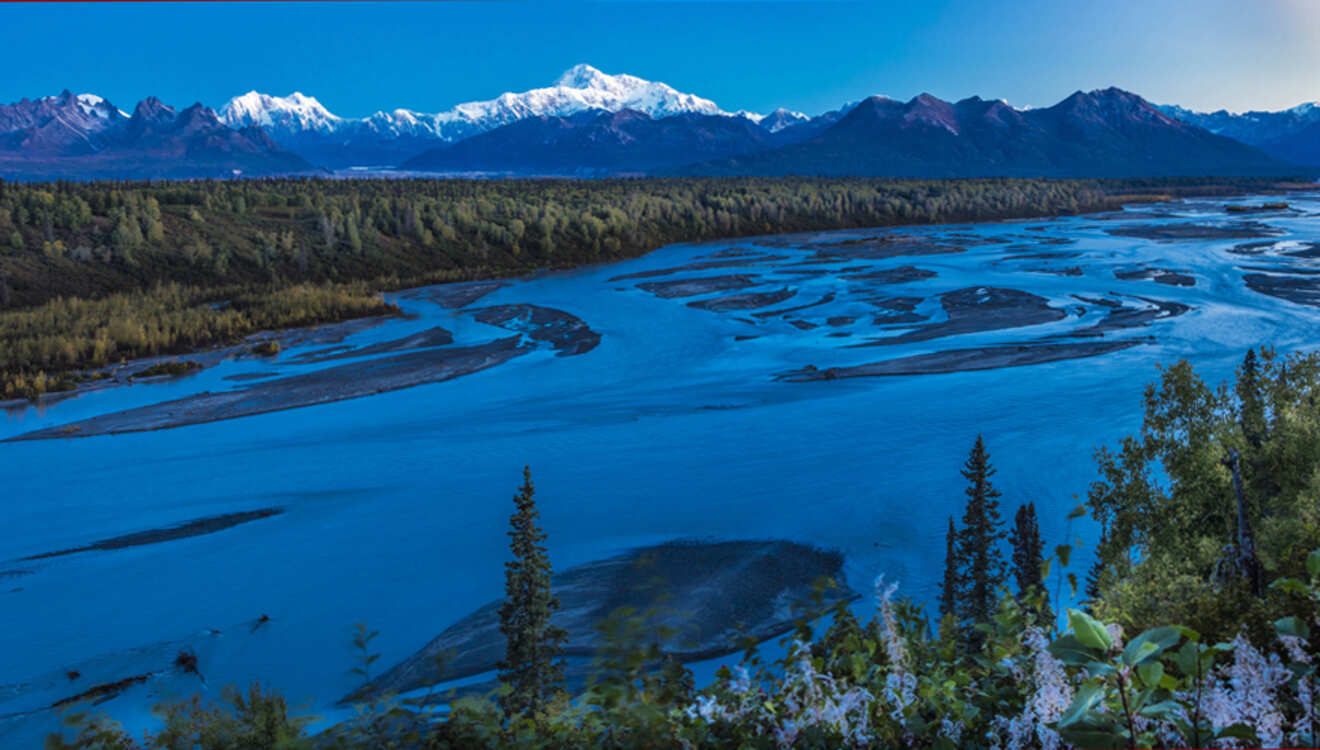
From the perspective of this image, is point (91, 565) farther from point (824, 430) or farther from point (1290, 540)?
point (1290, 540)

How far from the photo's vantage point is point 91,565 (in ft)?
48.1

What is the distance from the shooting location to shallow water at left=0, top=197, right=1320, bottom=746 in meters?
12.5

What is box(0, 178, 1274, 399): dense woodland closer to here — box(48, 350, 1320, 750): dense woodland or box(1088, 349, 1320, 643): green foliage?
box(48, 350, 1320, 750): dense woodland

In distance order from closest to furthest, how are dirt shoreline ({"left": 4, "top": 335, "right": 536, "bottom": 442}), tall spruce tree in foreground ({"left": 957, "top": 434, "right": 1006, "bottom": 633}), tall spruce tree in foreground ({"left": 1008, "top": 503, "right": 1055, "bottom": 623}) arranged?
tall spruce tree in foreground ({"left": 957, "top": 434, "right": 1006, "bottom": 633}) → tall spruce tree in foreground ({"left": 1008, "top": 503, "right": 1055, "bottom": 623}) → dirt shoreline ({"left": 4, "top": 335, "right": 536, "bottom": 442})

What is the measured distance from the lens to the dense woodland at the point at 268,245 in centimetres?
3225

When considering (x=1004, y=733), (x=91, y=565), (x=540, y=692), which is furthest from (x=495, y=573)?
(x=1004, y=733)

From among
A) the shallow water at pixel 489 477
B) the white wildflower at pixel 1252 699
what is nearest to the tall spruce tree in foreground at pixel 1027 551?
the shallow water at pixel 489 477

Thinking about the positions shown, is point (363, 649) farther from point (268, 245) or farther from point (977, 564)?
point (268, 245)

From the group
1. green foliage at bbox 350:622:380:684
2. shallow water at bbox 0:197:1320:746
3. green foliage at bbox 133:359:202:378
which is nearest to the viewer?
green foliage at bbox 350:622:380:684

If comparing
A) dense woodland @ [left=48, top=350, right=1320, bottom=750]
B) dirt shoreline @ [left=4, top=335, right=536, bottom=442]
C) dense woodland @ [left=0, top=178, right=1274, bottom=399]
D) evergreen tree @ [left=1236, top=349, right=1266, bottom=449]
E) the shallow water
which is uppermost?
dense woodland @ [left=0, top=178, right=1274, bottom=399]

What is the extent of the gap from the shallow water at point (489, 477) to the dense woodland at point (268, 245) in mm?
5449

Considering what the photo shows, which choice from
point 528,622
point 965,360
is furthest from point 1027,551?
point 965,360

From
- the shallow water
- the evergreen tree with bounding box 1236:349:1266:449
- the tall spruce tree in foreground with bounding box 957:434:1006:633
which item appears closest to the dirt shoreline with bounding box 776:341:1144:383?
the shallow water

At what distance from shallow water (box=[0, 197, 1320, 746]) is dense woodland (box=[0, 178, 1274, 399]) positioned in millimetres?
5449
